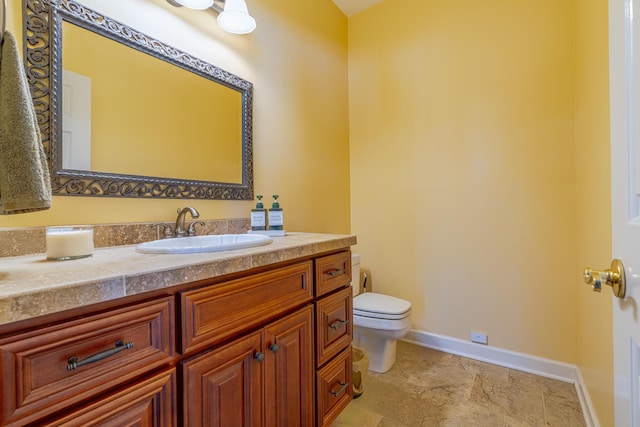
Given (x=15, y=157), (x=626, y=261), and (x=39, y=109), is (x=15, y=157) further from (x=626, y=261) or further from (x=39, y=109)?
(x=626, y=261)

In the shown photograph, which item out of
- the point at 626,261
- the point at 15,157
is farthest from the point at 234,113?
the point at 626,261

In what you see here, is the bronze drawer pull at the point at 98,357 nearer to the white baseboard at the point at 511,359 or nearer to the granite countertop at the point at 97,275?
the granite countertop at the point at 97,275

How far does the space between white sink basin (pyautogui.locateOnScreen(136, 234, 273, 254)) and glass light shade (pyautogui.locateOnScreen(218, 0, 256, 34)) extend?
1.06m

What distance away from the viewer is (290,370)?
98 cm

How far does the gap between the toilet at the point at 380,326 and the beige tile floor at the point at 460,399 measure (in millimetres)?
90

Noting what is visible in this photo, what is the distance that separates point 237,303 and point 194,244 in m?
0.47

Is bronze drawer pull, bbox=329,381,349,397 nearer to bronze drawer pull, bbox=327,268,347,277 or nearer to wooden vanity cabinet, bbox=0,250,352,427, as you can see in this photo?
wooden vanity cabinet, bbox=0,250,352,427

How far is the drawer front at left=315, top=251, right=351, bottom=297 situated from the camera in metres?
1.12

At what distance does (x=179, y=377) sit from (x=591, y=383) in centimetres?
183

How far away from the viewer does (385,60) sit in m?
2.36

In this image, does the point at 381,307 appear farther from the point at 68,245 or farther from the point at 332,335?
the point at 68,245

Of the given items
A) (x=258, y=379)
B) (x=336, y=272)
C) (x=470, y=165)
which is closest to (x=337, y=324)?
(x=336, y=272)

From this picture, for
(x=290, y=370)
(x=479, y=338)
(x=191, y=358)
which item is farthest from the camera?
(x=479, y=338)

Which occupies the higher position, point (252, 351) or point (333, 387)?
point (252, 351)
